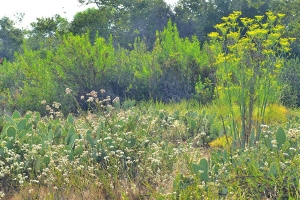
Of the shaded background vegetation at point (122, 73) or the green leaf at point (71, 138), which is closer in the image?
the green leaf at point (71, 138)

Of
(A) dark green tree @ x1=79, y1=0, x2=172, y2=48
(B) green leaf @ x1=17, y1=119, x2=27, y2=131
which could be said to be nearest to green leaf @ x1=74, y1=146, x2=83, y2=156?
(B) green leaf @ x1=17, y1=119, x2=27, y2=131

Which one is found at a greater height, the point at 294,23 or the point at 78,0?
the point at 78,0

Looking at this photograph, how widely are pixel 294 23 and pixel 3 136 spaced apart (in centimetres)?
957

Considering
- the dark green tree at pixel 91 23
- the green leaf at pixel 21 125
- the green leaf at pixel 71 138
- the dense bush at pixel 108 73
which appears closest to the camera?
the green leaf at pixel 71 138

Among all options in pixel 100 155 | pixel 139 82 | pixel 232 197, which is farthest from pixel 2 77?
pixel 232 197

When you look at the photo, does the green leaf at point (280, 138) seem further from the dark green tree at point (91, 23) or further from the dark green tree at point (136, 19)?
the dark green tree at point (136, 19)

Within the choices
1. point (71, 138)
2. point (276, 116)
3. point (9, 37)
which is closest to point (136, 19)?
point (276, 116)

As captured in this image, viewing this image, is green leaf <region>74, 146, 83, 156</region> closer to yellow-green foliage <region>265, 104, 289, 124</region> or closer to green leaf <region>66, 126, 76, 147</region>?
green leaf <region>66, 126, 76, 147</region>

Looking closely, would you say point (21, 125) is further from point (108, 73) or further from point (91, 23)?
point (91, 23)

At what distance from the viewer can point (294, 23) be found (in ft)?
41.2

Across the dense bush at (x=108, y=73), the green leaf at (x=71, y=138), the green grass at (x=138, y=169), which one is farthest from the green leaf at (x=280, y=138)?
the dense bush at (x=108, y=73)

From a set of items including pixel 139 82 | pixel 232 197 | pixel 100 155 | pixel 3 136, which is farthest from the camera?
pixel 139 82

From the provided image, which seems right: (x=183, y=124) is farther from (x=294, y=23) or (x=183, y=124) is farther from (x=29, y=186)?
(x=294, y=23)

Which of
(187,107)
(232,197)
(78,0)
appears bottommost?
(187,107)
